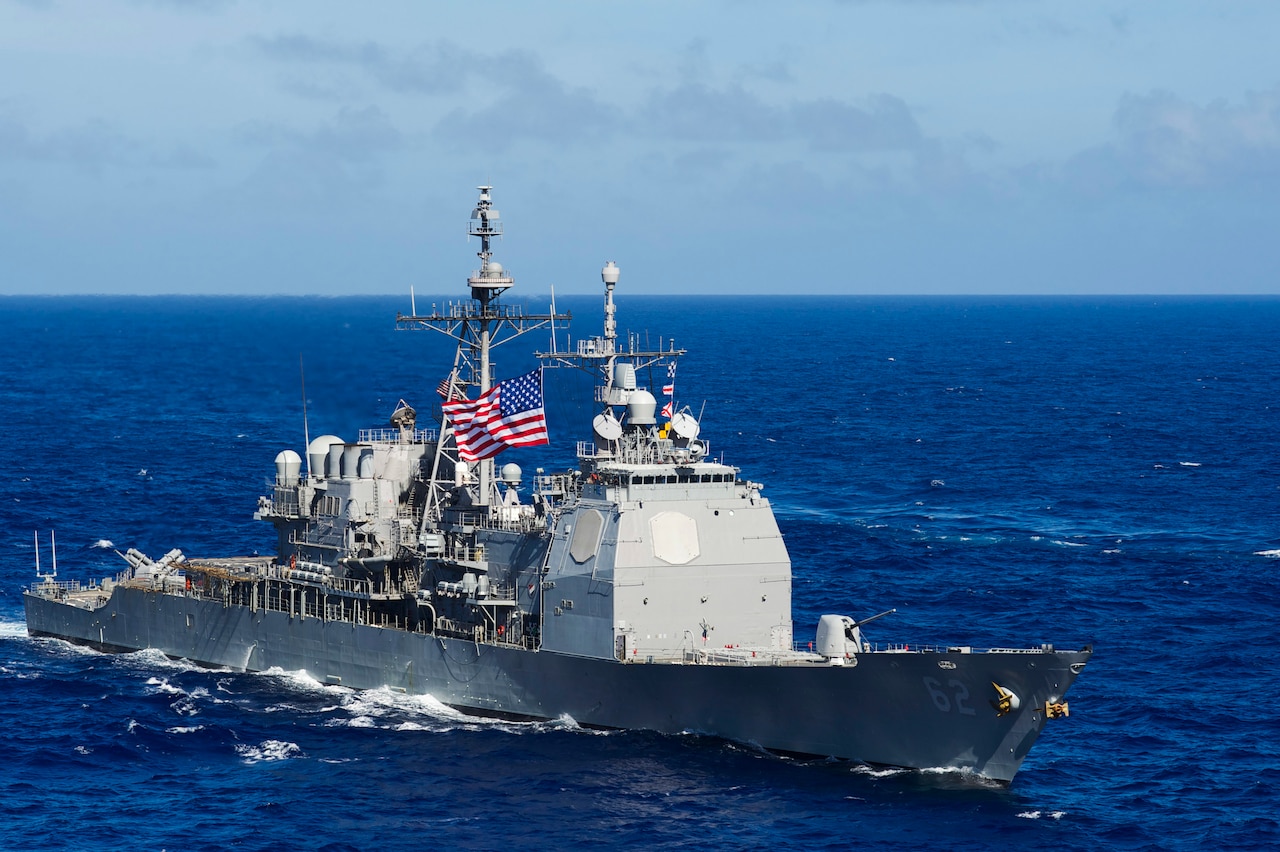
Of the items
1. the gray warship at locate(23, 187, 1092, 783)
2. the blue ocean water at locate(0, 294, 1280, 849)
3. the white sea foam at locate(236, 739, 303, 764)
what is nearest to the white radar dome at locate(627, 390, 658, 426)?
the gray warship at locate(23, 187, 1092, 783)

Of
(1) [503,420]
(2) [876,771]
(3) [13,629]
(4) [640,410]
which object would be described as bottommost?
(3) [13,629]

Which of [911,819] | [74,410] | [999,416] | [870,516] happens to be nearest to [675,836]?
[911,819]

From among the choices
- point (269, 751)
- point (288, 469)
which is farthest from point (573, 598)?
point (288, 469)

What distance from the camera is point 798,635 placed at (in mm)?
49312

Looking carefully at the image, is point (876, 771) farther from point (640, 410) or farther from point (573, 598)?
point (640, 410)

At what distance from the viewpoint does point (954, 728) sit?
37094 millimetres

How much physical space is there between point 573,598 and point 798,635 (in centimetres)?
1011

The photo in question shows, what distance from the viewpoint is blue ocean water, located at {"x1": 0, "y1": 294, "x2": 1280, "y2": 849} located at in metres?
35.4

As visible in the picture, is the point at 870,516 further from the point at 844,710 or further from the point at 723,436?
the point at 844,710

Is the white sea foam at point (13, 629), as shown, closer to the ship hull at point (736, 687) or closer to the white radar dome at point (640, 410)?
the ship hull at point (736, 687)

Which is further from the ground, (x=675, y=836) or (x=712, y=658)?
(x=712, y=658)

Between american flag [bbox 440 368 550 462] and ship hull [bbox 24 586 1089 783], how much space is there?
17.7ft

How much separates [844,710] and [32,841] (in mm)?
18251

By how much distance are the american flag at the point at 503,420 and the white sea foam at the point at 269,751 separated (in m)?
9.00
